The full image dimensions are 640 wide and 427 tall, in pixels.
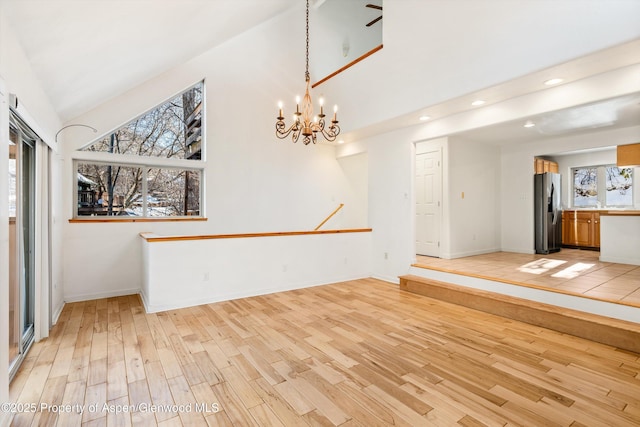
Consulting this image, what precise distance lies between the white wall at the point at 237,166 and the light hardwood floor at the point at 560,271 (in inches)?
103

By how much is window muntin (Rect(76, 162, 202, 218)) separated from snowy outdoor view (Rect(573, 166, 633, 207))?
9194mm

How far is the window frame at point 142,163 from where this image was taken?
473cm

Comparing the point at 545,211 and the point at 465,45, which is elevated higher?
the point at 465,45

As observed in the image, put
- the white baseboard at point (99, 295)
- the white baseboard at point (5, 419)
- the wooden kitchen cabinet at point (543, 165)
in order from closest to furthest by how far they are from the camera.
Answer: the white baseboard at point (5, 419)
the white baseboard at point (99, 295)
the wooden kitchen cabinet at point (543, 165)

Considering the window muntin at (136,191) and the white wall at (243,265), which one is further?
the window muntin at (136,191)

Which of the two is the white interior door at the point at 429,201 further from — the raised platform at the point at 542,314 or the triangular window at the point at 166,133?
the triangular window at the point at 166,133

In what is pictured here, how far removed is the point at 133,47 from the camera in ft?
10.2

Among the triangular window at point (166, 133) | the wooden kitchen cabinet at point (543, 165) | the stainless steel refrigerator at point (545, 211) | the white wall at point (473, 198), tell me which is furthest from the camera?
the wooden kitchen cabinet at point (543, 165)

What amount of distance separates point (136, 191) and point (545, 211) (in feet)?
25.6

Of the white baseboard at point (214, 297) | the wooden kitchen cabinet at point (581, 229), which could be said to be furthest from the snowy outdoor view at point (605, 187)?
the white baseboard at point (214, 297)

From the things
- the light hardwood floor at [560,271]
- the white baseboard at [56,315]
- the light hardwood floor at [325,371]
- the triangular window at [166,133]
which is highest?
the triangular window at [166,133]

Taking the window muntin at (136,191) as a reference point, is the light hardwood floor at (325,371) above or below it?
below

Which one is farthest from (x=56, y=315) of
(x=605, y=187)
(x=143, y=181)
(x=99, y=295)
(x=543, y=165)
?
(x=605, y=187)

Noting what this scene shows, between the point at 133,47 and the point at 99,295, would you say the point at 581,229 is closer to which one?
the point at 133,47
